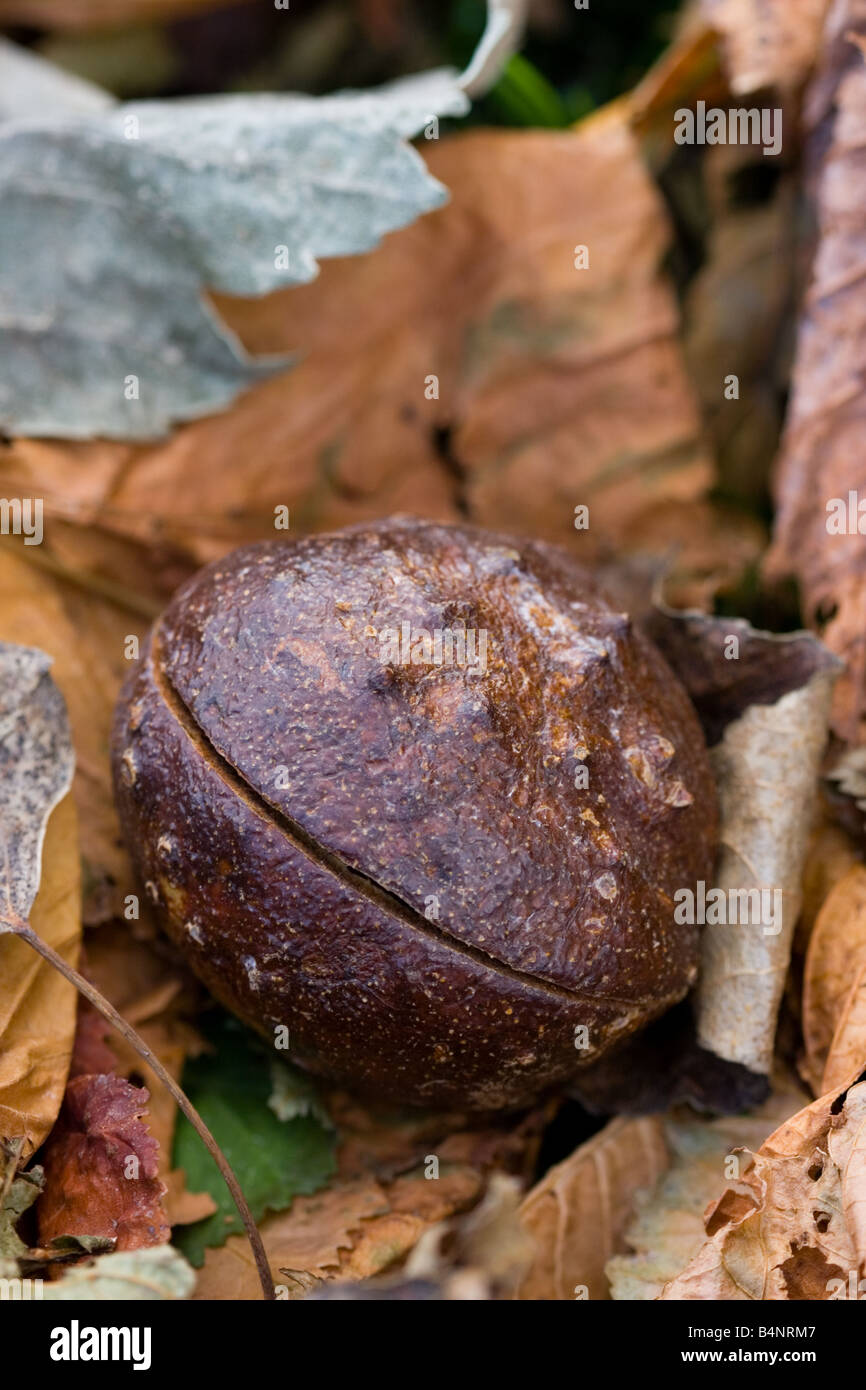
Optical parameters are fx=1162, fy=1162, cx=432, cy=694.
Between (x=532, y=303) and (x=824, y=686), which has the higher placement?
(x=532, y=303)

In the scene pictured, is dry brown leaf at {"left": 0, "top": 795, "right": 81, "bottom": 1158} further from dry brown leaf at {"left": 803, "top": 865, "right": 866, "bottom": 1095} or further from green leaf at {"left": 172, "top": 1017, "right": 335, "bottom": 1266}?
dry brown leaf at {"left": 803, "top": 865, "right": 866, "bottom": 1095}

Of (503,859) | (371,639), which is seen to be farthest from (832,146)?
(503,859)

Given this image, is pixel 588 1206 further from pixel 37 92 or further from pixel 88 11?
pixel 88 11

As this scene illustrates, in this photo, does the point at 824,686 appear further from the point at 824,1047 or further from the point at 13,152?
the point at 13,152

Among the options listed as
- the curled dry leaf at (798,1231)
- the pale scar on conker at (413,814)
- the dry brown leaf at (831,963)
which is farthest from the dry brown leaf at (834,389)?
the curled dry leaf at (798,1231)
